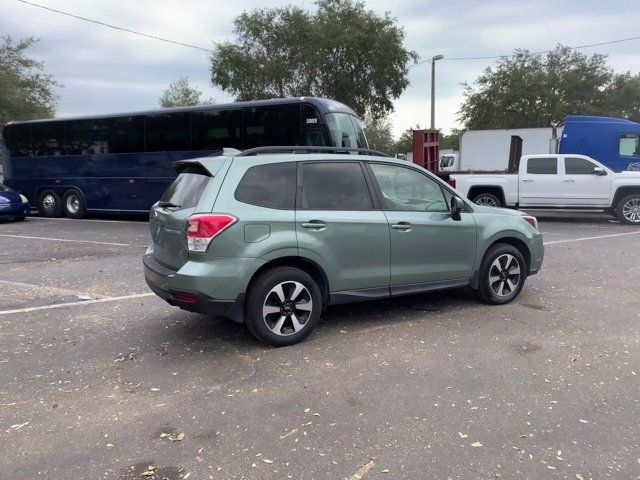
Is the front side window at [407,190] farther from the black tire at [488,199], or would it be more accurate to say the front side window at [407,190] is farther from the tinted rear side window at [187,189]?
the black tire at [488,199]

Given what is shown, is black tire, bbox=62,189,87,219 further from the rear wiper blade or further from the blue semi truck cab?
the blue semi truck cab

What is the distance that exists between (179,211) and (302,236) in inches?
43.4

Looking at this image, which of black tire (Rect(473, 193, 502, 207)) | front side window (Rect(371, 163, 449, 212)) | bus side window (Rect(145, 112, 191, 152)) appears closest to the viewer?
front side window (Rect(371, 163, 449, 212))

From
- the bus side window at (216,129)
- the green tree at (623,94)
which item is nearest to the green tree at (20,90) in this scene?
the bus side window at (216,129)

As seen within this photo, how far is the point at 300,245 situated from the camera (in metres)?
4.66

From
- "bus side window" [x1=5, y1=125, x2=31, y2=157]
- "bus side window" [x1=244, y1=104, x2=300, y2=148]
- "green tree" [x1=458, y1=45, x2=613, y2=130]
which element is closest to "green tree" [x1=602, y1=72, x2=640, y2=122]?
"green tree" [x1=458, y1=45, x2=613, y2=130]

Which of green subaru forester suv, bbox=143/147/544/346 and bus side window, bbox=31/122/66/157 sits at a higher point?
bus side window, bbox=31/122/66/157

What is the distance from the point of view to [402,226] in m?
5.23

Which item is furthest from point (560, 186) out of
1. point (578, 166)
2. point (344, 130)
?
point (344, 130)

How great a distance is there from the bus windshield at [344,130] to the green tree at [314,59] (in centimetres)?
1451

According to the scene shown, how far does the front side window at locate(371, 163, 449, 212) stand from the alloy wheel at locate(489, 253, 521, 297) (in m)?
0.95

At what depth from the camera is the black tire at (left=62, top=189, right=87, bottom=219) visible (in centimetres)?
1736

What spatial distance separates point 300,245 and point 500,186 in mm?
11665

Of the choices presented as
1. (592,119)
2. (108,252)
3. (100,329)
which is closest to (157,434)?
(100,329)
